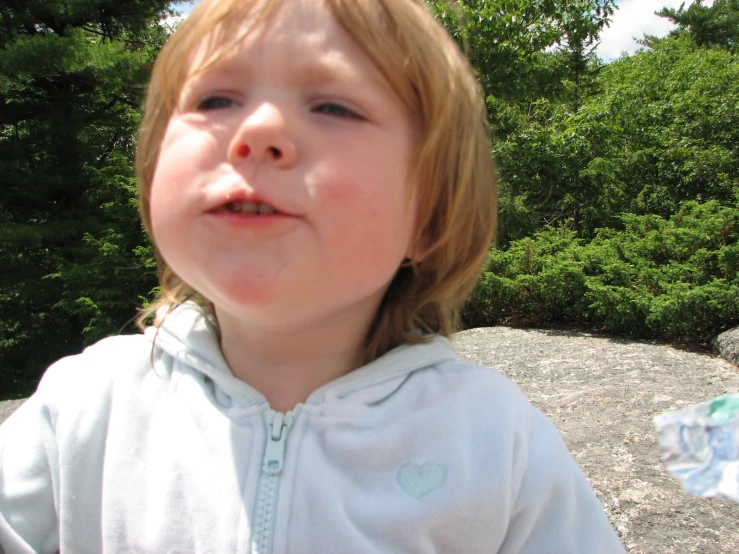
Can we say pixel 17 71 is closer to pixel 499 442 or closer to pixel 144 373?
pixel 144 373

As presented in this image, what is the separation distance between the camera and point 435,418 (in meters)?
1.14

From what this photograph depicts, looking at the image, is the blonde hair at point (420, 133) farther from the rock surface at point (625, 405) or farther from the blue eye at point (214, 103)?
the rock surface at point (625, 405)

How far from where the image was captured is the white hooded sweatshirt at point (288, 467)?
3.44ft

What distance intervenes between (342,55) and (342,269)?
0.34 metres

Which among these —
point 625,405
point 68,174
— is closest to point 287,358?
point 625,405

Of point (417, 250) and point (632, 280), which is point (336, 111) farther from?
point (632, 280)

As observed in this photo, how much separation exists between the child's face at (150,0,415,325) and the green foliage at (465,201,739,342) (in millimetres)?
4864

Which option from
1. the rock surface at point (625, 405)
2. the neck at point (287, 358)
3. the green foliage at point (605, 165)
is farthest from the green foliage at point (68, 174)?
the neck at point (287, 358)

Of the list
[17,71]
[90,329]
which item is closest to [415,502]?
[90,329]

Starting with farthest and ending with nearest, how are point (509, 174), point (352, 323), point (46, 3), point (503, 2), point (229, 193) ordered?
point (509, 174) → point (46, 3) → point (503, 2) → point (352, 323) → point (229, 193)

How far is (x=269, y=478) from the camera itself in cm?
109

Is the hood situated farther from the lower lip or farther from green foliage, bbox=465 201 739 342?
green foliage, bbox=465 201 739 342

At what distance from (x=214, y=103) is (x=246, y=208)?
0.75 ft

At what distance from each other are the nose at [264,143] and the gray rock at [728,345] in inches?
195
